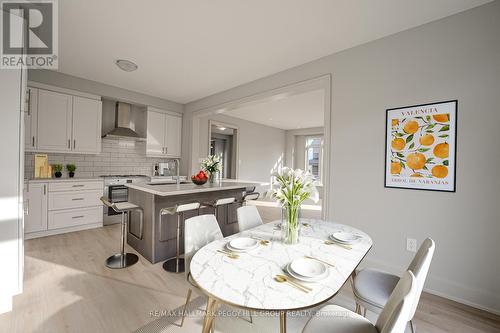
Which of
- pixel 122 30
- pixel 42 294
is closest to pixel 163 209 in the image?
pixel 42 294

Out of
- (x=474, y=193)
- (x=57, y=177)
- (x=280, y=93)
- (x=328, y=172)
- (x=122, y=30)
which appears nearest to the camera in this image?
(x=474, y=193)

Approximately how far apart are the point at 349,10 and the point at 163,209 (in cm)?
279

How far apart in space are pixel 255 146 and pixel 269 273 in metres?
6.50

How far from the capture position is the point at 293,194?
148 centimetres

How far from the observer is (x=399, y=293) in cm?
88

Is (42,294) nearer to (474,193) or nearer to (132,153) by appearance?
(132,153)

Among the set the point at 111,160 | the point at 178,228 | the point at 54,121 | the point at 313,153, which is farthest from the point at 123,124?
the point at 313,153

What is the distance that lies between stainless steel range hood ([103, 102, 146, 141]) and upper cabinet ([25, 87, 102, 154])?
0.35 metres

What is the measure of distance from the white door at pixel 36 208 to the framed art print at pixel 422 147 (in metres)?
4.77

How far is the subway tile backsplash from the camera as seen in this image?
4031 millimetres

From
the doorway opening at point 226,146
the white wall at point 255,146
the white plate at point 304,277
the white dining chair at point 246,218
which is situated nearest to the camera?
the white plate at point 304,277

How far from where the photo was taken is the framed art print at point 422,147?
6.89 feet

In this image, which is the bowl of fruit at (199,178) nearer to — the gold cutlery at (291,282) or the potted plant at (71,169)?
the gold cutlery at (291,282)

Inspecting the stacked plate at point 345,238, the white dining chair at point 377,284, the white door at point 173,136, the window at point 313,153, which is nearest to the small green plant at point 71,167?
the white door at point 173,136
